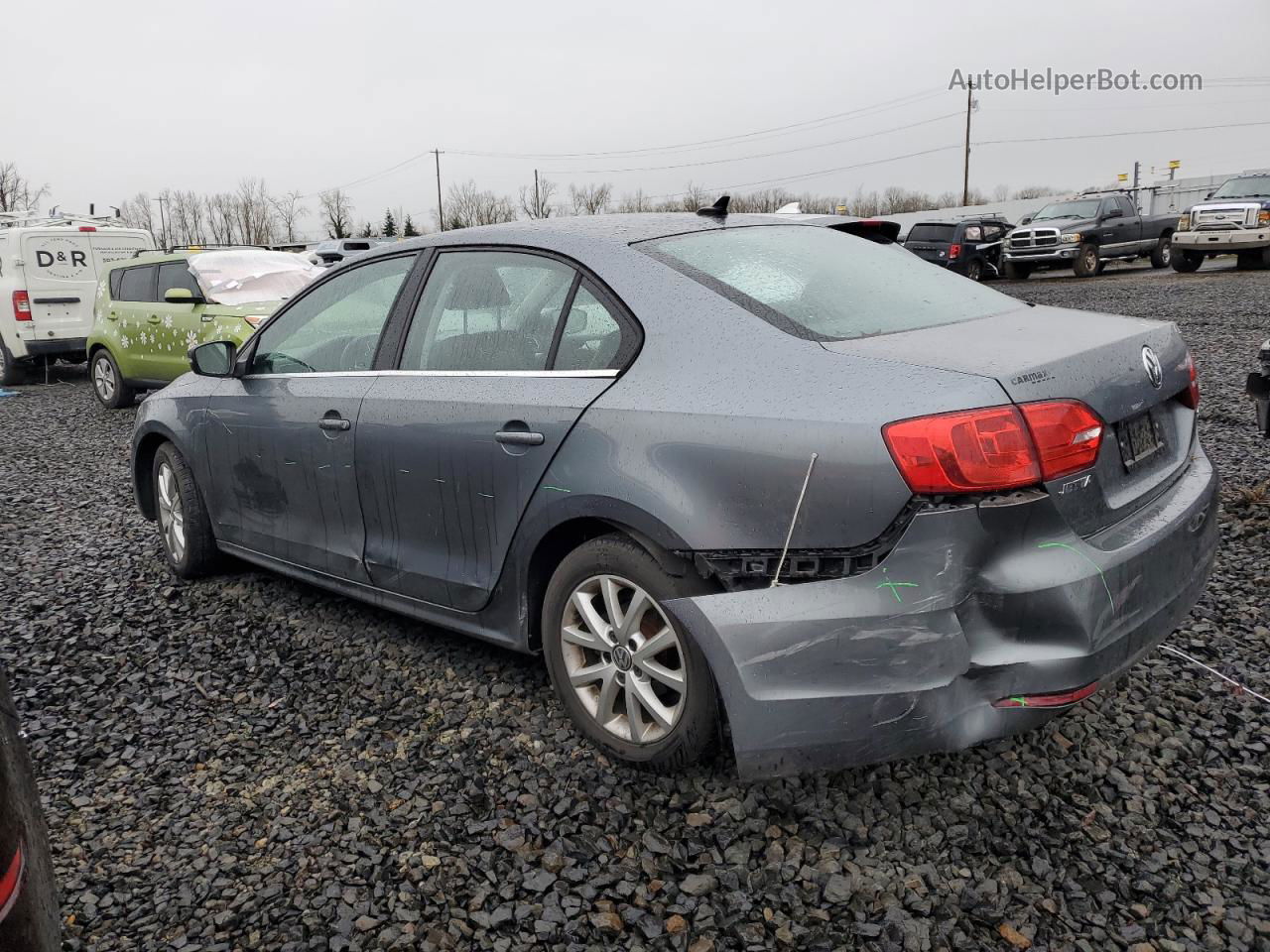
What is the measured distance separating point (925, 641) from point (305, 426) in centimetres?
252

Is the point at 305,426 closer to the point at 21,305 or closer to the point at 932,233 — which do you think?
the point at 21,305

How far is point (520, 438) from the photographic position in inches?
118

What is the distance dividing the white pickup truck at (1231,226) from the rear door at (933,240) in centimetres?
487

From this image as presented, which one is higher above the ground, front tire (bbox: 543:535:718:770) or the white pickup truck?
the white pickup truck

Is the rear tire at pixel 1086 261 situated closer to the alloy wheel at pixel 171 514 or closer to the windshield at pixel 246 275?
the windshield at pixel 246 275

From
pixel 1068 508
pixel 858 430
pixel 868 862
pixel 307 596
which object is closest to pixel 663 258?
pixel 858 430

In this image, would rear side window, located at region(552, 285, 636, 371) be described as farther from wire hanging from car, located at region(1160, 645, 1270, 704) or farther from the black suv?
the black suv

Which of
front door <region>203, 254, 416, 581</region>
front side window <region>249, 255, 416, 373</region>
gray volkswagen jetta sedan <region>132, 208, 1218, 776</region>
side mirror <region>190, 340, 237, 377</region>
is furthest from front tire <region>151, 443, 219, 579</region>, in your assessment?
gray volkswagen jetta sedan <region>132, 208, 1218, 776</region>

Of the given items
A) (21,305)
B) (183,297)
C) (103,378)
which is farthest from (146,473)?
(21,305)

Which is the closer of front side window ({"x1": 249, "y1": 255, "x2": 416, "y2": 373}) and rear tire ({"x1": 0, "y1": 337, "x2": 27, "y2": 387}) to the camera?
front side window ({"x1": 249, "y1": 255, "x2": 416, "y2": 373})

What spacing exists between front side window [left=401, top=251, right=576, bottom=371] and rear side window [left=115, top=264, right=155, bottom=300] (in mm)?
8817

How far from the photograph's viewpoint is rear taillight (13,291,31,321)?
13883mm

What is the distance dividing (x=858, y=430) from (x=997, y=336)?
2.16 feet

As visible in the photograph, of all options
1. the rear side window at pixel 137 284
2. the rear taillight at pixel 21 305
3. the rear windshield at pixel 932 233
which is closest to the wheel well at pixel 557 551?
the rear side window at pixel 137 284
